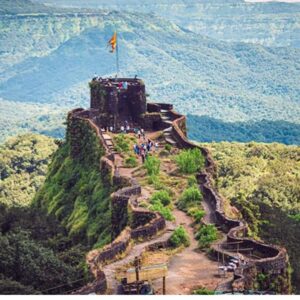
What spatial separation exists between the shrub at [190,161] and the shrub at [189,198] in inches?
242

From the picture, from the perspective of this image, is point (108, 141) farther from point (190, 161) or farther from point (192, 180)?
point (192, 180)

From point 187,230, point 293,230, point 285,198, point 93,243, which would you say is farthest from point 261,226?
point 285,198

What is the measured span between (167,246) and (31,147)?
78573 millimetres

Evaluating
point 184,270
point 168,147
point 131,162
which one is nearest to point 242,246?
point 184,270

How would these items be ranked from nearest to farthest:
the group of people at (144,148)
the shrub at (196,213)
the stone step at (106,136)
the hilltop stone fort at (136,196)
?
1. the hilltop stone fort at (136,196)
2. the shrub at (196,213)
3. the group of people at (144,148)
4. the stone step at (106,136)

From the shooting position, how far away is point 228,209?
152ft

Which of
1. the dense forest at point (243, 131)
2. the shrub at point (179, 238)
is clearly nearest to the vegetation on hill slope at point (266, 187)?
the shrub at point (179, 238)

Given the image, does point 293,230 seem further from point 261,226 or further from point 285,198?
point 285,198

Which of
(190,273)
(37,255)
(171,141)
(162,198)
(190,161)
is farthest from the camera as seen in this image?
(171,141)

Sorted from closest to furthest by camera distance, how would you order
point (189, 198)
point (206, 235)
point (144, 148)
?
point (206, 235), point (189, 198), point (144, 148)

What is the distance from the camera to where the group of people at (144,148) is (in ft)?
191

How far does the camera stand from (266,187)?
82.2m

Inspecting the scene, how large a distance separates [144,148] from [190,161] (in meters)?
5.83

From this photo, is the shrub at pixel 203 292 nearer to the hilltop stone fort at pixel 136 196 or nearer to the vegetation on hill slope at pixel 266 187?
the hilltop stone fort at pixel 136 196
